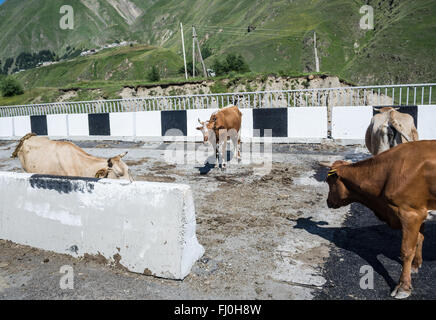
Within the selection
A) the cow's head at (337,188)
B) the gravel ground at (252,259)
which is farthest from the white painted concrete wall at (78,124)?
the cow's head at (337,188)

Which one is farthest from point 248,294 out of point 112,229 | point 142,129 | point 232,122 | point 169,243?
point 142,129

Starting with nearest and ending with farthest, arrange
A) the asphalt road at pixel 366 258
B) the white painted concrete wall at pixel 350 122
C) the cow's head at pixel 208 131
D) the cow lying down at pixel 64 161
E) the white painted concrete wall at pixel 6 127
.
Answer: the asphalt road at pixel 366 258 < the cow lying down at pixel 64 161 < the cow's head at pixel 208 131 < the white painted concrete wall at pixel 350 122 < the white painted concrete wall at pixel 6 127

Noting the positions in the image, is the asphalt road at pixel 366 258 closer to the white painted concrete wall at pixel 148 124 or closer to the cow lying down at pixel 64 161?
the cow lying down at pixel 64 161

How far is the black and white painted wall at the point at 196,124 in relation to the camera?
1089 cm

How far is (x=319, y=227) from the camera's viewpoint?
5.12 m

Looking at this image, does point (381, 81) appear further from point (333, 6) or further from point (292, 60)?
point (333, 6)

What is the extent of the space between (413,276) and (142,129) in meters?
11.5

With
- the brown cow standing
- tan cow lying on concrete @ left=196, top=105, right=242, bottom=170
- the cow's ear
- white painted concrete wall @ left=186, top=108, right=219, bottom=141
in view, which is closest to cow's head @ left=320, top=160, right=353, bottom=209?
the brown cow standing

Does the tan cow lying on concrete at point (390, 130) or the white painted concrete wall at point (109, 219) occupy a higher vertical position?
the tan cow lying on concrete at point (390, 130)

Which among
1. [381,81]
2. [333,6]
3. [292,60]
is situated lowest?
[381,81]

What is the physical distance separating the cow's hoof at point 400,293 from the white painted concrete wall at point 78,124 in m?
13.7

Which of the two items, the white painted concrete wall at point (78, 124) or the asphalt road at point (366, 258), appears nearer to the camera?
the asphalt road at point (366, 258)

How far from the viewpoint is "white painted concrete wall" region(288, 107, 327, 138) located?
11.3m

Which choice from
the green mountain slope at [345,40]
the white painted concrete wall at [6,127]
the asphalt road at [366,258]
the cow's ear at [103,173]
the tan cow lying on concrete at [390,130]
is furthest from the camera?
the green mountain slope at [345,40]
